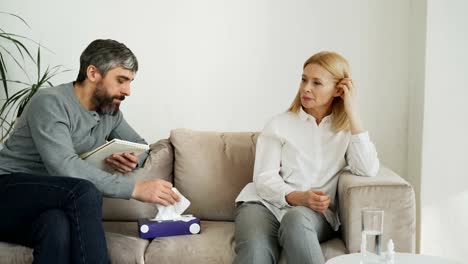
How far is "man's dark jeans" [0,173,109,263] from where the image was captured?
7.98ft

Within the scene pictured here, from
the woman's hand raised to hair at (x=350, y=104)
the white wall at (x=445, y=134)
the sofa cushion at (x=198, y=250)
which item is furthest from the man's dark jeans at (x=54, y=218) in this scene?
the white wall at (x=445, y=134)

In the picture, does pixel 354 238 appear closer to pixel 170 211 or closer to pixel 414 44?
pixel 170 211

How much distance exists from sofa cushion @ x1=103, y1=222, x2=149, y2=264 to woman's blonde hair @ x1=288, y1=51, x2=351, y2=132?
A: 829 mm

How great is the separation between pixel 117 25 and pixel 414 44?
1.58m

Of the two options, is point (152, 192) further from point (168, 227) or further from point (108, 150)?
point (108, 150)

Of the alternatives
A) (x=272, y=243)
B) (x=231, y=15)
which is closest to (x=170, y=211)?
(x=272, y=243)

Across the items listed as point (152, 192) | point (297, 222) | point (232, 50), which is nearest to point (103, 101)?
point (152, 192)

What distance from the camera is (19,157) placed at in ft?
9.00

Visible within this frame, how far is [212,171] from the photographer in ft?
10.0

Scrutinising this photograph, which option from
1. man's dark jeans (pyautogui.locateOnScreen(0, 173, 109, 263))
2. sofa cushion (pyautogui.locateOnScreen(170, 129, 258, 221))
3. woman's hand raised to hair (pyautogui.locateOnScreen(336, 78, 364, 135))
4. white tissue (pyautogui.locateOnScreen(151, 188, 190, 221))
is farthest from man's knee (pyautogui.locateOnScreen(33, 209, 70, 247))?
woman's hand raised to hair (pyautogui.locateOnScreen(336, 78, 364, 135))

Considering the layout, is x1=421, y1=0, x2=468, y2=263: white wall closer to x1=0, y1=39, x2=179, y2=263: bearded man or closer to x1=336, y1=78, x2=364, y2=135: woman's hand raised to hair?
x1=336, y1=78, x2=364, y2=135: woman's hand raised to hair

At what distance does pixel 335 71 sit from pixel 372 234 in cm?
101

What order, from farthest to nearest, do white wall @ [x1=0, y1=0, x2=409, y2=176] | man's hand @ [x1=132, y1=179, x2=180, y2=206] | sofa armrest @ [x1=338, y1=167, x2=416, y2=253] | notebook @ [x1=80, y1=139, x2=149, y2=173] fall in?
white wall @ [x1=0, y1=0, x2=409, y2=176], notebook @ [x1=80, y1=139, x2=149, y2=173], man's hand @ [x1=132, y1=179, x2=180, y2=206], sofa armrest @ [x1=338, y1=167, x2=416, y2=253]

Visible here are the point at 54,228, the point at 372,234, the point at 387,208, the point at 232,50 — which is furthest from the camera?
the point at 232,50
